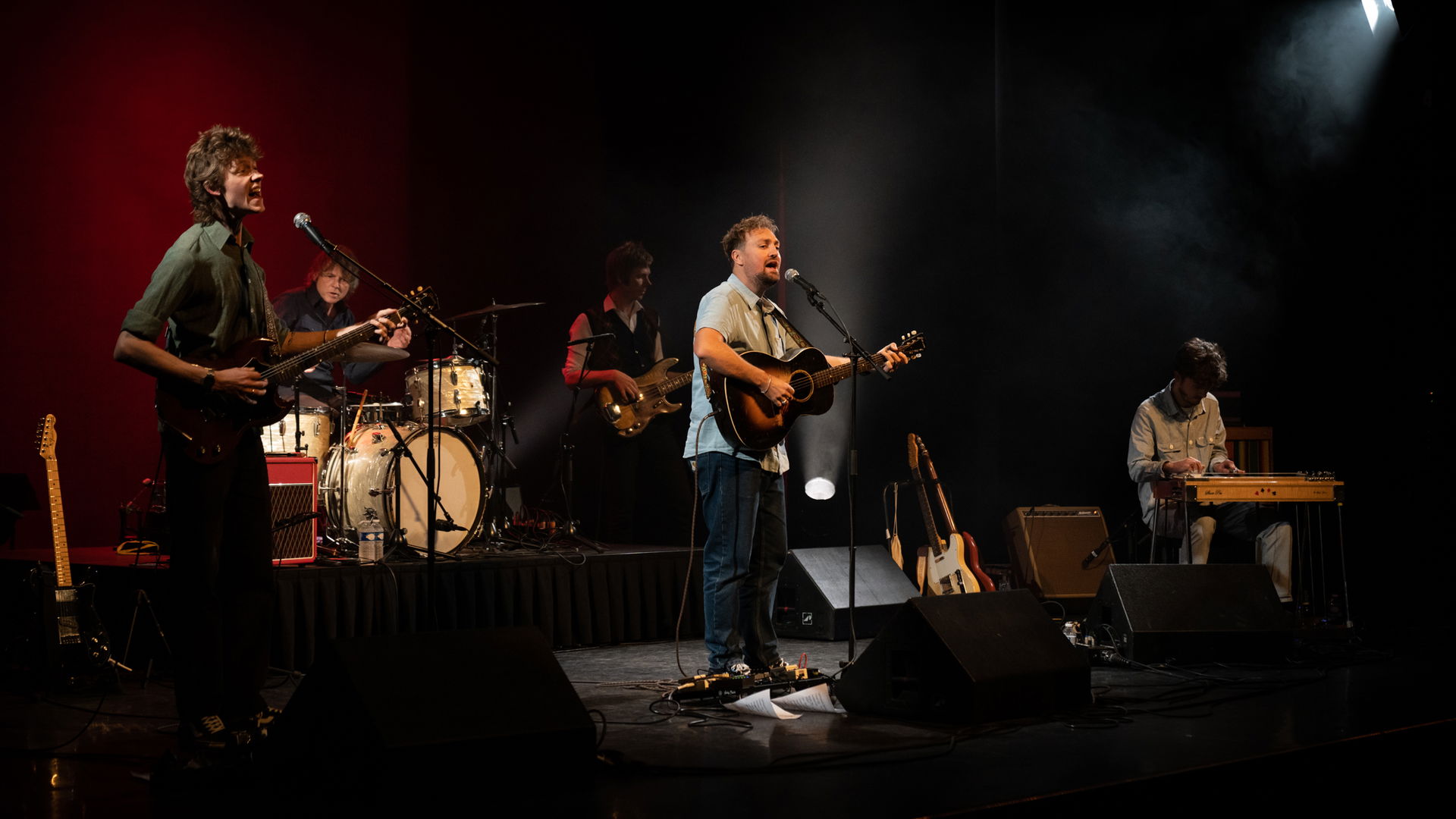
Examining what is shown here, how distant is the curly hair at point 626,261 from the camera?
24.7ft

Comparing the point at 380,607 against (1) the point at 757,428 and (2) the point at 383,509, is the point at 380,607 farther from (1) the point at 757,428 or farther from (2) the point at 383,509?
(1) the point at 757,428

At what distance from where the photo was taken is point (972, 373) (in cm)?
791

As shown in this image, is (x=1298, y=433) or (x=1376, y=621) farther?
(x=1298, y=433)

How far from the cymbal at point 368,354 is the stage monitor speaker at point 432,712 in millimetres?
1084

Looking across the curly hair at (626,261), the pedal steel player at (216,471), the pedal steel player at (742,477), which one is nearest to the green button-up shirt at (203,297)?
the pedal steel player at (216,471)

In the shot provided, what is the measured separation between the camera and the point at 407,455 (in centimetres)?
595

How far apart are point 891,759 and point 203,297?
7.73 feet

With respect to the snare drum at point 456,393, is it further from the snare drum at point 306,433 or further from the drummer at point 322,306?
the drummer at point 322,306

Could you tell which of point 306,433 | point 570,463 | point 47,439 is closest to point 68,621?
point 47,439

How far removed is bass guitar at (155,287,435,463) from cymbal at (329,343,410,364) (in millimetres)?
184

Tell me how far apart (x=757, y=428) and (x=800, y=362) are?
0.37m

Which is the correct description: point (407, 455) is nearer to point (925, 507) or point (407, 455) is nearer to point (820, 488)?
point (820, 488)

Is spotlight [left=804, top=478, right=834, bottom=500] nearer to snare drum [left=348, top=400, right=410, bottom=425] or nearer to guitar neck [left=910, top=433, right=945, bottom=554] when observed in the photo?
guitar neck [left=910, top=433, right=945, bottom=554]

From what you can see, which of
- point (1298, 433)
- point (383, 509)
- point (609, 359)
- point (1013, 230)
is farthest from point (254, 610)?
point (1298, 433)
